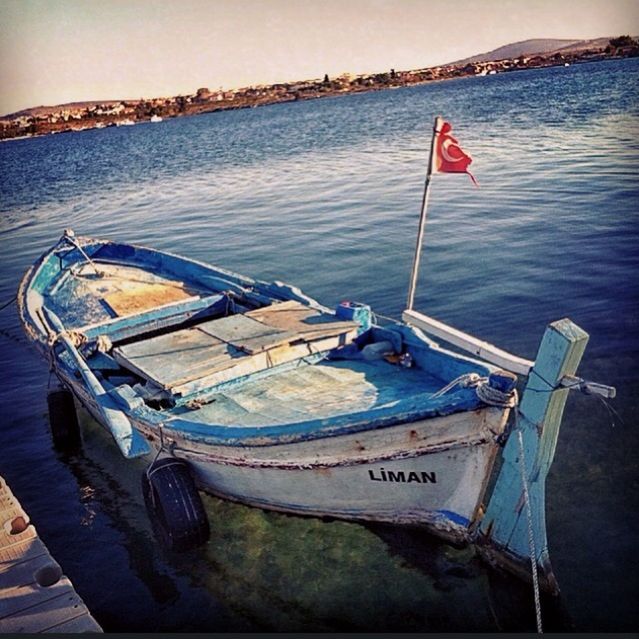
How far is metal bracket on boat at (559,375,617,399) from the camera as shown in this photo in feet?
14.9

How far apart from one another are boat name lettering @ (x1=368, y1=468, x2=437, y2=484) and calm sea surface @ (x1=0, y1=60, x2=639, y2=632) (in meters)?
1.00

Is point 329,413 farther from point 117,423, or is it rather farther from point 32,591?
point 32,591

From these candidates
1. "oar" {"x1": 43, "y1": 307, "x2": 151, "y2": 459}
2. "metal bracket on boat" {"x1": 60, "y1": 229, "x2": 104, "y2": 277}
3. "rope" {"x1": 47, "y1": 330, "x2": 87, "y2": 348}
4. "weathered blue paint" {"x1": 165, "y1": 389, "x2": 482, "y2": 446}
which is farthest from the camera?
"metal bracket on boat" {"x1": 60, "y1": 229, "x2": 104, "y2": 277}

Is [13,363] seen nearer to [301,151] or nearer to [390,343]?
[390,343]

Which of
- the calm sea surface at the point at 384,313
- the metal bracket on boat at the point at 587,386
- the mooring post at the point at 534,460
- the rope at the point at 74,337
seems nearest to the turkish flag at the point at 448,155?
the mooring post at the point at 534,460

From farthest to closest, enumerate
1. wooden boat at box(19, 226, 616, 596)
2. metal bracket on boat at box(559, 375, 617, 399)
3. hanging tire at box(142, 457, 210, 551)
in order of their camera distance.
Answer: hanging tire at box(142, 457, 210, 551) → wooden boat at box(19, 226, 616, 596) → metal bracket on boat at box(559, 375, 617, 399)

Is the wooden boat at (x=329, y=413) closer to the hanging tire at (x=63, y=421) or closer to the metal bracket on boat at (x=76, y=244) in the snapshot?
the hanging tire at (x=63, y=421)

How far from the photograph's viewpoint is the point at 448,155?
668cm

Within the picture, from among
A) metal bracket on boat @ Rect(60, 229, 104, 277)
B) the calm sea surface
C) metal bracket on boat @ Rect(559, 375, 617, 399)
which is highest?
metal bracket on boat @ Rect(60, 229, 104, 277)

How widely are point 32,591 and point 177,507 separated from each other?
58.3 inches

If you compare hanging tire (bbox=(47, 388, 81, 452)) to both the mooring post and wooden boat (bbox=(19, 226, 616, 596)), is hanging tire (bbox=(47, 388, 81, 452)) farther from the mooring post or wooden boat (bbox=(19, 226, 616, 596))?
the mooring post

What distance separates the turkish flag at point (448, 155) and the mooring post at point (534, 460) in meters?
2.32

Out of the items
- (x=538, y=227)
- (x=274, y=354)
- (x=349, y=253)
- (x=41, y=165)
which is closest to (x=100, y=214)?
(x=349, y=253)

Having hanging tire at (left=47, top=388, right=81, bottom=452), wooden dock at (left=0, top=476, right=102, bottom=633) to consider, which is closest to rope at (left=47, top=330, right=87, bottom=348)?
hanging tire at (left=47, top=388, right=81, bottom=452)
